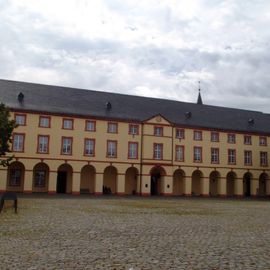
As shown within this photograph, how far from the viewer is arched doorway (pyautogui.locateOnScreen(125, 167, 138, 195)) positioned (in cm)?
4812

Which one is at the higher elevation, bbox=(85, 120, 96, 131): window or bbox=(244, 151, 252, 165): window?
bbox=(85, 120, 96, 131): window

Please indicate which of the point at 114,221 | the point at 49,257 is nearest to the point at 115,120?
the point at 114,221

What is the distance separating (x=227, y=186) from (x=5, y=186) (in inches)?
1105

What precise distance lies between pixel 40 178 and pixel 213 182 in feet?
72.7

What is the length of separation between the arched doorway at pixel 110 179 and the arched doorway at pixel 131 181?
4.77 ft

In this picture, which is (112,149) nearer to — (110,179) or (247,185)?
(110,179)

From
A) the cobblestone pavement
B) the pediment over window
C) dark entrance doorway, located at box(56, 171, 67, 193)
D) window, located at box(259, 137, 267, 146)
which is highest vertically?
the pediment over window

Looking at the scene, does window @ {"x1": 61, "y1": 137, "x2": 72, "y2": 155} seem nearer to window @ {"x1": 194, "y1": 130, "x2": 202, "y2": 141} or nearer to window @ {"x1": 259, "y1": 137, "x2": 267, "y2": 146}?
window @ {"x1": 194, "y1": 130, "x2": 202, "y2": 141}

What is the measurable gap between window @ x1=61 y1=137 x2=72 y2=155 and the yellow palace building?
0.11 m

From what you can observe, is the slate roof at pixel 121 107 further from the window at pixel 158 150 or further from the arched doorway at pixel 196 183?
the arched doorway at pixel 196 183

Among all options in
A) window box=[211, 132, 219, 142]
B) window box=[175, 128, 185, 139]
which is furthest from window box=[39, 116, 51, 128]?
window box=[211, 132, 219, 142]

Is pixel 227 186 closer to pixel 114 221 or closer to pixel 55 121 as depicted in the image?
pixel 55 121

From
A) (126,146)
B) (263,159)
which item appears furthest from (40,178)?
(263,159)

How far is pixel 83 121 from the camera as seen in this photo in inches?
1784
